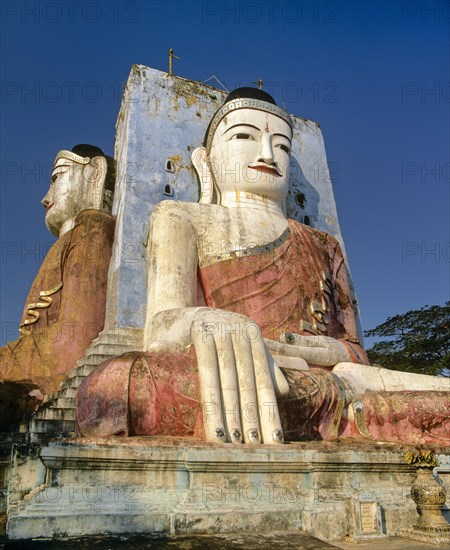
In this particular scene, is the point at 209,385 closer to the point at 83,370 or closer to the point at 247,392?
the point at 247,392

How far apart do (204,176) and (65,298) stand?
2722 mm

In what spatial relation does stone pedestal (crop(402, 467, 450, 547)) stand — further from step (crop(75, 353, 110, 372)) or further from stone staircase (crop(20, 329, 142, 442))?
step (crop(75, 353, 110, 372))

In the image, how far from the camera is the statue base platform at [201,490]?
286 centimetres

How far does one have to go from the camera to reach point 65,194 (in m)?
8.88

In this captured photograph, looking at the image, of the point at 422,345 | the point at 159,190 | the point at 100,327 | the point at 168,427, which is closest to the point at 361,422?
the point at 168,427

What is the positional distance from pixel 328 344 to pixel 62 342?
12.8 feet

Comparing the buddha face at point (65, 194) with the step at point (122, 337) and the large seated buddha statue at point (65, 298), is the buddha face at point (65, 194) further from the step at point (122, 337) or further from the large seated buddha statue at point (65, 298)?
the step at point (122, 337)

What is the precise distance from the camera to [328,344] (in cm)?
537

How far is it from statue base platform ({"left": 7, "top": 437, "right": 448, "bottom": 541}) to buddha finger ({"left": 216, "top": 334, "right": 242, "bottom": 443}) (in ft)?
0.93

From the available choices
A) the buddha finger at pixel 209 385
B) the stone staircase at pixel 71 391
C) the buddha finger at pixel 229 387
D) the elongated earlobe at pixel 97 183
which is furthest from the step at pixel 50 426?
the elongated earlobe at pixel 97 183

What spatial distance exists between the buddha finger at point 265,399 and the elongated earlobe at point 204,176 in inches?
126

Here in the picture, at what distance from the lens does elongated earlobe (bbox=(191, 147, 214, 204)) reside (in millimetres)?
6898

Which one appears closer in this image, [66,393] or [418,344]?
[66,393]

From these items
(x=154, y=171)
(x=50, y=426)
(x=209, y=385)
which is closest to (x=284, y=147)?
(x=154, y=171)
